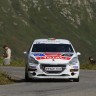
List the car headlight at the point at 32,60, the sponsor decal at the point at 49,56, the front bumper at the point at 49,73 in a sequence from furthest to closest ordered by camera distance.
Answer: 1. the sponsor decal at the point at 49,56
2. the car headlight at the point at 32,60
3. the front bumper at the point at 49,73

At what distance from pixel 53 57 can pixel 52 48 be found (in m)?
1.28

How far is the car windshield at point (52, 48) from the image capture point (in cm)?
2142

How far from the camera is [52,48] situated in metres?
21.6

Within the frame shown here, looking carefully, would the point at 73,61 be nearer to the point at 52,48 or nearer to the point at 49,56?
the point at 49,56

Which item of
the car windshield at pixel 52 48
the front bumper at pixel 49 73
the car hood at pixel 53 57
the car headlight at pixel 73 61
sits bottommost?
the front bumper at pixel 49 73

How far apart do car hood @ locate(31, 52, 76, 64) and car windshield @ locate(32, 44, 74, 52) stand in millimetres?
781

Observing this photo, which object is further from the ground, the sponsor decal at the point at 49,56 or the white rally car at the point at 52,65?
the sponsor decal at the point at 49,56

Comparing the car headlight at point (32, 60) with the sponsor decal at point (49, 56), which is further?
the sponsor decal at point (49, 56)

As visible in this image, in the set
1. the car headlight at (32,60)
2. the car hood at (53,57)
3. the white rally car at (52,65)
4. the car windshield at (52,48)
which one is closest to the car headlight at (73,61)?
the white rally car at (52,65)

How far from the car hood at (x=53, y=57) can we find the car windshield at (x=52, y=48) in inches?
30.7

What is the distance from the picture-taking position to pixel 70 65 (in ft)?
66.5

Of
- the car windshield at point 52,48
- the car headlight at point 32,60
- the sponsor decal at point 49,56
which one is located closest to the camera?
the car headlight at point 32,60

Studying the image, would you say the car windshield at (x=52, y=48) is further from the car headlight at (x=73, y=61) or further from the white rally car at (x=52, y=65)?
the car headlight at (x=73, y=61)

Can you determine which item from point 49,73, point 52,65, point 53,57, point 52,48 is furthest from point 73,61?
point 52,48
